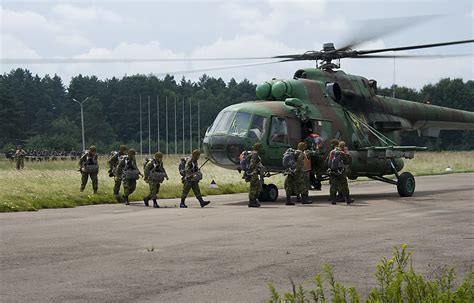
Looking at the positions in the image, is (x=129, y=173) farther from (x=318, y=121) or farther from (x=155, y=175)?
(x=318, y=121)

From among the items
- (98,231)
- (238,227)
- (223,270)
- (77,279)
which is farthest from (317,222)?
(77,279)

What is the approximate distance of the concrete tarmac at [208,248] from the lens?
785 cm

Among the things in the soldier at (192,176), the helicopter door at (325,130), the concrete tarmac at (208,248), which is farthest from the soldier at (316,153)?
the soldier at (192,176)

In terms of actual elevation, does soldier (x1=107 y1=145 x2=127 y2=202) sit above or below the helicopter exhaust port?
below

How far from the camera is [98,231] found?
13.2m

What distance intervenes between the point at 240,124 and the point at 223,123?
555 millimetres

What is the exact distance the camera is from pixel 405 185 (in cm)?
2212

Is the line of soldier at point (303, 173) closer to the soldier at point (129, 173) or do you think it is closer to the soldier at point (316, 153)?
the soldier at point (316, 153)

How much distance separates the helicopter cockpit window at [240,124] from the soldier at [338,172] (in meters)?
2.41

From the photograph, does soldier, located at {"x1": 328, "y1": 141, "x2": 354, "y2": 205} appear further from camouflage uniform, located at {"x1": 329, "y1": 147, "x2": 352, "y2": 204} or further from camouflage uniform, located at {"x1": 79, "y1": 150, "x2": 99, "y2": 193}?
camouflage uniform, located at {"x1": 79, "y1": 150, "x2": 99, "y2": 193}

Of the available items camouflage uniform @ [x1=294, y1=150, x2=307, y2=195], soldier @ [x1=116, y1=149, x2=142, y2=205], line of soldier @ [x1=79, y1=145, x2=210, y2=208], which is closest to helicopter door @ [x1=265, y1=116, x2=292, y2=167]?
camouflage uniform @ [x1=294, y1=150, x2=307, y2=195]

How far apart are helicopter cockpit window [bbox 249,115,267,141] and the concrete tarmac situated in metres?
2.46

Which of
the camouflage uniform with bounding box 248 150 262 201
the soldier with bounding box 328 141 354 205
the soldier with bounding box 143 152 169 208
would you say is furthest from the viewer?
the soldier with bounding box 328 141 354 205

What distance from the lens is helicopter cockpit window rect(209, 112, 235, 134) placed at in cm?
2014
